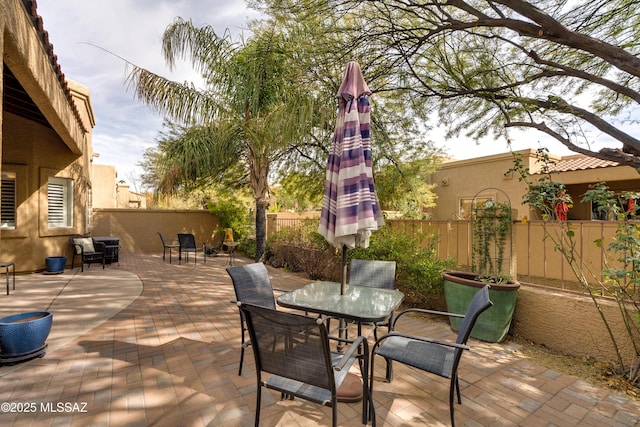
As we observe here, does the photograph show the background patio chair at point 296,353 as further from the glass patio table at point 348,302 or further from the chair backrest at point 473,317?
the chair backrest at point 473,317

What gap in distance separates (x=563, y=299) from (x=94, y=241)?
11.3 meters

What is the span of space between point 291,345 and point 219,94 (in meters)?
8.47

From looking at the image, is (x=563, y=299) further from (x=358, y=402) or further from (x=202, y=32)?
(x=202, y=32)

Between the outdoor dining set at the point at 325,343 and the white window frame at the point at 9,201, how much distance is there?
8.10 metres

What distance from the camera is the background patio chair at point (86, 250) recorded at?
8453 mm

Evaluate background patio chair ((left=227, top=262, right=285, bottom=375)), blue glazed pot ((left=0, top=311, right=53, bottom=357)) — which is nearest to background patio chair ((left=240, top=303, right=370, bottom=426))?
background patio chair ((left=227, top=262, right=285, bottom=375))

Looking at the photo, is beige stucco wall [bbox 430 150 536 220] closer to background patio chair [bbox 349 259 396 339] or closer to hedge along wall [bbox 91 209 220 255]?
background patio chair [bbox 349 259 396 339]

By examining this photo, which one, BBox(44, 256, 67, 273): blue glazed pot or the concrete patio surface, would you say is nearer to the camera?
the concrete patio surface

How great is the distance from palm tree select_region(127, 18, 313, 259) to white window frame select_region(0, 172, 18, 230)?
341 cm

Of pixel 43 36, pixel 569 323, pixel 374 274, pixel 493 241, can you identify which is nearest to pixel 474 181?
pixel 493 241

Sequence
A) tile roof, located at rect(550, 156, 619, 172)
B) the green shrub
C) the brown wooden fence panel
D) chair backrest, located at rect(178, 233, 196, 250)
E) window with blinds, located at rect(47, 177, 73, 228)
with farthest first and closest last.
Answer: chair backrest, located at rect(178, 233, 196, 250) < window with blinds, located at rect(47, 177, 73, 228) < tile roof, located at rect(550, 156, 619, 172) < the green shrub < the brown wooden fence panel

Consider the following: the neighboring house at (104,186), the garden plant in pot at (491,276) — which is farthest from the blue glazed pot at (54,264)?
the neighboring house at (104,186)

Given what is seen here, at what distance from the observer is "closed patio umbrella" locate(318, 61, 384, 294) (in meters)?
2.86

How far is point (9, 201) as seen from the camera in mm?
7660
